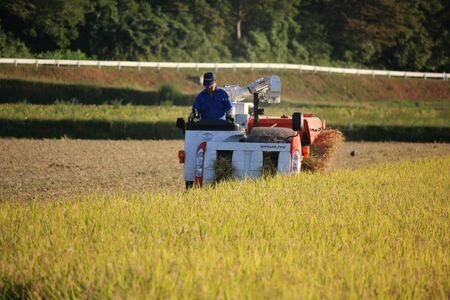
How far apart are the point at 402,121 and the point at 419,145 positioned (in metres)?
7.73

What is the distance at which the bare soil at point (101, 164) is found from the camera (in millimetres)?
21047

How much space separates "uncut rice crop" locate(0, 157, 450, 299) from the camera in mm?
7945

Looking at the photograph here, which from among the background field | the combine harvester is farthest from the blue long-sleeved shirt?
the background field

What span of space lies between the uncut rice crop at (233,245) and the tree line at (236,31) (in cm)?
5828

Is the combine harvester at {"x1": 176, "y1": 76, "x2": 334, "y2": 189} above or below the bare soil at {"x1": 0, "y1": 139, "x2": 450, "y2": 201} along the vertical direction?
above

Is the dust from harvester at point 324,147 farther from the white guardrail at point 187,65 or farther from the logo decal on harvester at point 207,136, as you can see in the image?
the white guardrail at point 187,65

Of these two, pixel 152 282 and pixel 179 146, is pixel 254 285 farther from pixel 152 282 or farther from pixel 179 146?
pixel 179 146

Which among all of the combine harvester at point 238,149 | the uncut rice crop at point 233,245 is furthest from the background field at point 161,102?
the uncut rice crop at point 233,245

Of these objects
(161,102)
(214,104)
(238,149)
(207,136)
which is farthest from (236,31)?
(238,149)

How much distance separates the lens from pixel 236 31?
85.6 metres

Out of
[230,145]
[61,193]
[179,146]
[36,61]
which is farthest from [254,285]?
[36,61]

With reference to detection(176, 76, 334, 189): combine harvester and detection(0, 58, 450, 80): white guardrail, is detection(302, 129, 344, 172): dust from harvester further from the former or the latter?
detection(0, 58, 450, 80): white guardrail

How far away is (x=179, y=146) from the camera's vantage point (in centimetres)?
3878

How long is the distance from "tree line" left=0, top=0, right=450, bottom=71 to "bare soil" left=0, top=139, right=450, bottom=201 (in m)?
34.1
